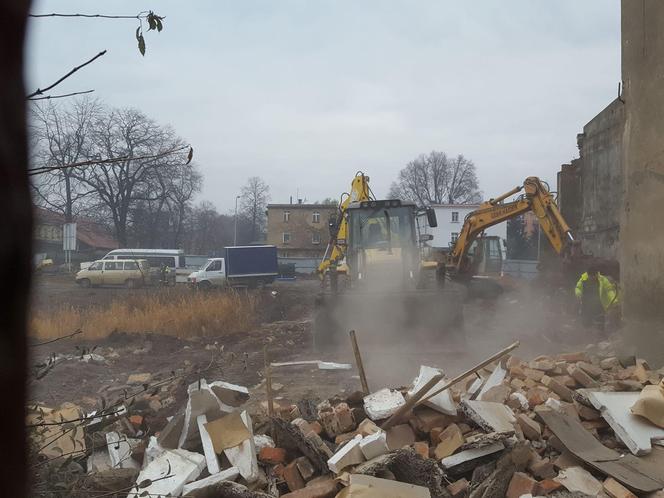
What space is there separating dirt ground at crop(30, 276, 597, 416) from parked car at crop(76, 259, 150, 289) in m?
16.2

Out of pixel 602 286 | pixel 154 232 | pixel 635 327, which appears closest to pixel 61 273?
pixel 154 232

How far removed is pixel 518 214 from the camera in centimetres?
1520

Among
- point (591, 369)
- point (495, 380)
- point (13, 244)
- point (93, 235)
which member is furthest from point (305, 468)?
point (93, 235)

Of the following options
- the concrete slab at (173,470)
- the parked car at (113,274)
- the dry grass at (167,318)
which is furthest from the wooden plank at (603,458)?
the parked car at (113,274)

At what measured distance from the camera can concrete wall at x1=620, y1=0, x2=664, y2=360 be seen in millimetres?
6707

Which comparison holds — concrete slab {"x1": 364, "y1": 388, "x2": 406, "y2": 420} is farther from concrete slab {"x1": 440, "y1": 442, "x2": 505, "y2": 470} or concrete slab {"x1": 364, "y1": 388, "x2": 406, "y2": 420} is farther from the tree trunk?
the tree trunk

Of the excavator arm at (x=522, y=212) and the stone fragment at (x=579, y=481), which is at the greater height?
the excavator arm at (x=522, y=212)

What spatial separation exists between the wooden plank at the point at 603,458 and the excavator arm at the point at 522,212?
990cm

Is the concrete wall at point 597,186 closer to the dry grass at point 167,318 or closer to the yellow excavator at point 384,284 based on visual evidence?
the yellow excavator at point 384,284

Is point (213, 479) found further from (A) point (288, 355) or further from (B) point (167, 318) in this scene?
(B) point (167, 318)

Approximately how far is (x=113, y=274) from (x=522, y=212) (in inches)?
890

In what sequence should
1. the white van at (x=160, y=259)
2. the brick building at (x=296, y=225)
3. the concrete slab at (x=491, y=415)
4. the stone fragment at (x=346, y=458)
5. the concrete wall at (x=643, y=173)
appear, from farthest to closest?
the brick building at (x=296, y=225) → the white van at (x=160, y=259) → the concrete wall at (x=643, y=173) → the concrete slab at (x=491, y=415) → the stone fragment at (x=346, y=458)

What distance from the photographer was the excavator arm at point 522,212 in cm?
1421

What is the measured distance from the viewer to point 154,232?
47344mm
